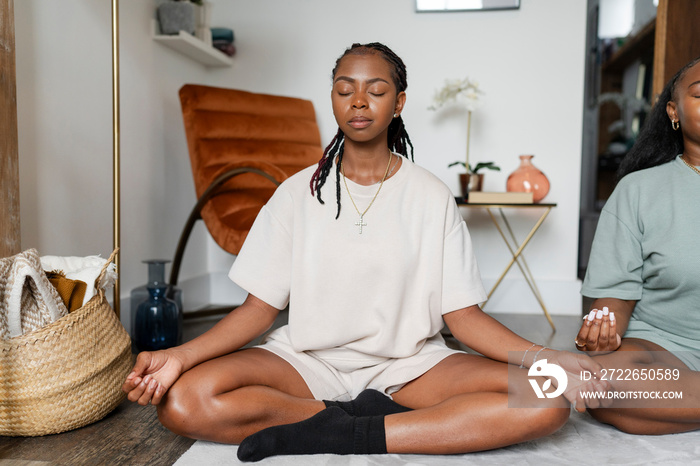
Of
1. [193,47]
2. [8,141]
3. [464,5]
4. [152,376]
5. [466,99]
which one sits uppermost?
[464,5]

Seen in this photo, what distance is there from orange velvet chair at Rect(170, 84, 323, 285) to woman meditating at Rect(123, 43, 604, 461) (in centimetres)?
107

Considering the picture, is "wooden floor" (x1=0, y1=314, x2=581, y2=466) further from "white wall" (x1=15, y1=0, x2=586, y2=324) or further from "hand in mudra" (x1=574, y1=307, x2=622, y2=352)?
"white wall" (x1=15, y1=0, x2=586, y2=324)

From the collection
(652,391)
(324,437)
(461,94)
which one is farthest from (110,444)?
(461,94)

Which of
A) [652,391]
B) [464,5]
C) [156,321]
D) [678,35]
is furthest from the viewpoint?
[464,5]

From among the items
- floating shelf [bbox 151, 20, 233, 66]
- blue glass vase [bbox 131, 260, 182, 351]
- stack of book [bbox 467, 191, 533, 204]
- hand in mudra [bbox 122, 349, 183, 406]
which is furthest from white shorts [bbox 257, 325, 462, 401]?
floating shelf [bbox 151, 20, 233, 66]

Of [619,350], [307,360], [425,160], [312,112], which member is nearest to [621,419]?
[619,350]

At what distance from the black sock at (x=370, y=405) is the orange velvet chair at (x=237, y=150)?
→ 1274 mm

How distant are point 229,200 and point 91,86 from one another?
78 centimetres

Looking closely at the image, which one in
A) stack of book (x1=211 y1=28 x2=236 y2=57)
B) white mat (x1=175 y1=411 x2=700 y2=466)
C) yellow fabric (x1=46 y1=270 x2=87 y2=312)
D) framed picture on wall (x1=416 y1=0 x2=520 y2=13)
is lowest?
white mat (x1=175 y1=411 x2=700 y2=466)

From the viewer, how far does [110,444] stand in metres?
1.49

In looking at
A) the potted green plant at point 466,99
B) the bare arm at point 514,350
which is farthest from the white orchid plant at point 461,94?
the bare arm at point 514,350

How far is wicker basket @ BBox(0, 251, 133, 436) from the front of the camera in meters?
1.46

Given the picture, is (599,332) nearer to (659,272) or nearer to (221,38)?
(659,272)

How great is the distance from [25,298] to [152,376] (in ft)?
1.52
